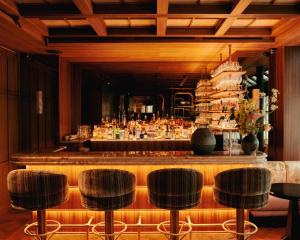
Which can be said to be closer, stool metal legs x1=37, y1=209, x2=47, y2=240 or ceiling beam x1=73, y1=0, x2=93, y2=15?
stool metal legs x1=37, y1=209, x2=47, y2=240

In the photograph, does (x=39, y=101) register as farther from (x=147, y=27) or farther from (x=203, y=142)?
(x=203, y=142)

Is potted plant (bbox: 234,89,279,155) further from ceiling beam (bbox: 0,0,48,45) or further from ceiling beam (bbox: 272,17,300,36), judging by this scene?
ceiling beam (bbox: 0,0,48,45)

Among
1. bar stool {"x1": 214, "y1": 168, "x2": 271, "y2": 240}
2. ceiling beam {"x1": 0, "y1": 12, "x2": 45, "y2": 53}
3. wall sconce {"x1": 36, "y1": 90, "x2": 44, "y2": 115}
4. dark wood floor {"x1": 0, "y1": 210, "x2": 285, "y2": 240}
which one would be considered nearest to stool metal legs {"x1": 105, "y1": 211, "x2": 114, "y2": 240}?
dark wood floor {"x1": 0, "y1": 210, "x2": 285, "y2": 240}

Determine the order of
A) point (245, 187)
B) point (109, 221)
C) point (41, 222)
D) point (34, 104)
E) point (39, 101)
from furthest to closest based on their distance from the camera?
point (34, 104) < point (39, 101) < point (41, 222) < point (109, 221) < point (245, 187)

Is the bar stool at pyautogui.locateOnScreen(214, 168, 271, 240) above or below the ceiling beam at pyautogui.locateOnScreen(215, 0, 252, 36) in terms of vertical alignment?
below

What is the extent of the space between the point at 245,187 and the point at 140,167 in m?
1.34

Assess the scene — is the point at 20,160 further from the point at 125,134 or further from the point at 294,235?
the point at 125,134

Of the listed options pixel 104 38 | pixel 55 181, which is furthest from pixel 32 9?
pixel 55 181

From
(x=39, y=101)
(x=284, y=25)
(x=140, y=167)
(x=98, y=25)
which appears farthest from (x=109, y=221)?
(x=39, y=101)

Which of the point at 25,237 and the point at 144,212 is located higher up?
the point at 144,212

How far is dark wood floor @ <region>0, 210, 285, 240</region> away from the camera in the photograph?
13.8ft

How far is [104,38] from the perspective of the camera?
228 inches

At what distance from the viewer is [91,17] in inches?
169

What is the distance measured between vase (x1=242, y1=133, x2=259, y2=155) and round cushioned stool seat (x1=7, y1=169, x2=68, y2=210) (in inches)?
85.8
